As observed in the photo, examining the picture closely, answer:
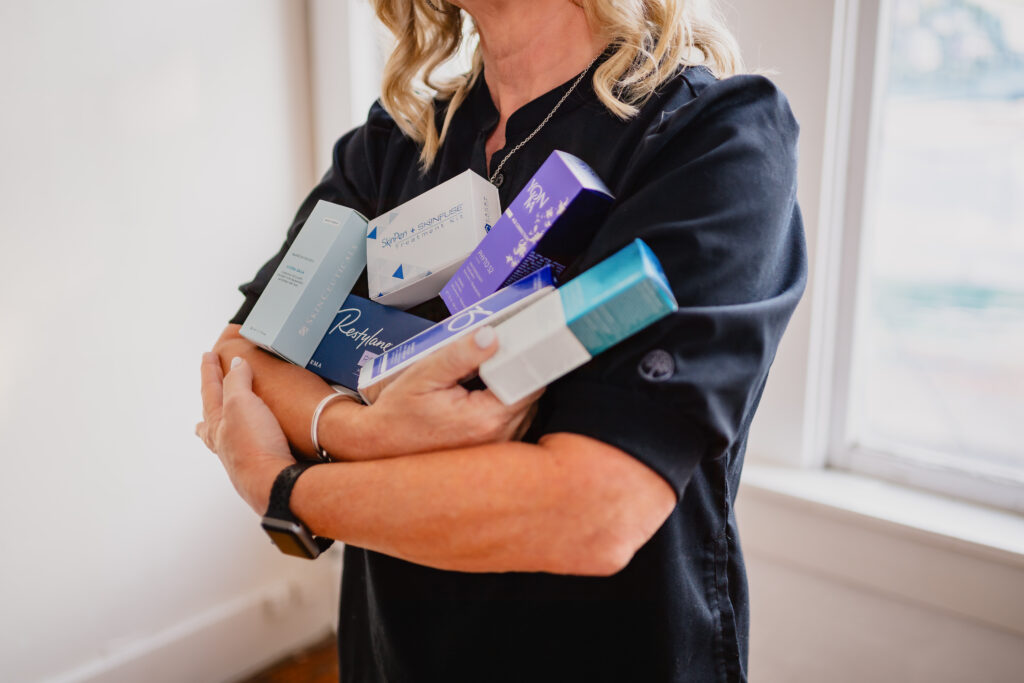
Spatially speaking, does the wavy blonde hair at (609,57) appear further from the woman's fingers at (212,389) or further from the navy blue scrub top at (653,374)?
the woman's fingers at (212,389)

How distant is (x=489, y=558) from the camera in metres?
0.60

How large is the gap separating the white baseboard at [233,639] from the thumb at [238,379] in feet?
4.10

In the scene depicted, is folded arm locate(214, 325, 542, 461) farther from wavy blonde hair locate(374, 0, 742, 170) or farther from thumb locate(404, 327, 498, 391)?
wavy blonde hair locate(374, 0, 742, 170)

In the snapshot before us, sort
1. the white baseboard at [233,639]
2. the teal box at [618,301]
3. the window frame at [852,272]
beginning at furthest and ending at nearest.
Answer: the white baseboard at [233,639], the window frame at [852,272], the teal box at [618,301]

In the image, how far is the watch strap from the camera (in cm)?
65

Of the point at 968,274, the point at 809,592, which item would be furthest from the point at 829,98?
the point at 809,592

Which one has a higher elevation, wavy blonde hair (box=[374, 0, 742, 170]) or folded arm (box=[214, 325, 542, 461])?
wavy blonde hair (box=[374, 0, 742, 170])

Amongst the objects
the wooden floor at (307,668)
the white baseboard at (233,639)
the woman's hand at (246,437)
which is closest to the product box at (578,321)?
the woman's hand at (246,437)

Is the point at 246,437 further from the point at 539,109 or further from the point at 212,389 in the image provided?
the point at 539,109

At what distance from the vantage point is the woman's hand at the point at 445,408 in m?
0.60

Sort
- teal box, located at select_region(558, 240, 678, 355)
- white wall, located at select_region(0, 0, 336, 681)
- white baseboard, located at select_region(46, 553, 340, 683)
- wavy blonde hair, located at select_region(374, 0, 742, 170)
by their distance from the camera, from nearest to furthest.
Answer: teal box, located at select_region(558, 240, 678, 355), wavy blonde hair, located at select_region(374, 0, 742, 170), white wall, located at select_region(0, 0, 336, 681), white baseboard, located at select_region(46, 553, 340, 683)

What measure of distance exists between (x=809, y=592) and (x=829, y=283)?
60 cm

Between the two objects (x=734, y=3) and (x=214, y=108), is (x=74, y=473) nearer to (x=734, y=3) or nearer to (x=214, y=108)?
(x=214, y=108)

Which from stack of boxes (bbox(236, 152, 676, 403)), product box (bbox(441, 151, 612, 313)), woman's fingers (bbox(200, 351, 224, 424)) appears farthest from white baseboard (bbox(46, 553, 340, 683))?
product box (bbox(441, 151, 612, 313))
